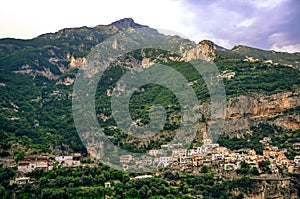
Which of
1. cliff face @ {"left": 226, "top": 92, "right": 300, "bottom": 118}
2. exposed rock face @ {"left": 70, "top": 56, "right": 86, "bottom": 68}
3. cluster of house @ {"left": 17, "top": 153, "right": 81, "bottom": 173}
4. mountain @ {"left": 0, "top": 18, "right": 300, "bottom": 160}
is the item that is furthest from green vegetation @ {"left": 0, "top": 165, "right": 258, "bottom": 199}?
exposed rock face @ {"left": 70, "top": 56, "right": 86, "bottom": 68}

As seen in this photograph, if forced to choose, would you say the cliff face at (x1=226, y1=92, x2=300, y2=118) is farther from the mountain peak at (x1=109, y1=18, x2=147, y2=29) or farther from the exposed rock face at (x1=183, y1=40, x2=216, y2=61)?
the mountain peak at (x1=109, y1=18, x2=147, y2=29)

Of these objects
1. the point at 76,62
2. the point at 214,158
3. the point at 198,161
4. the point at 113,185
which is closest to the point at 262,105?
the point at 214,158

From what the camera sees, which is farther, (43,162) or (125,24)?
(125,24)

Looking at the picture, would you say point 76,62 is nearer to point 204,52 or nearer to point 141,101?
point 204,52

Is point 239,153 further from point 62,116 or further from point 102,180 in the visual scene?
point 62,116

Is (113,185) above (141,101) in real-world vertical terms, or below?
below

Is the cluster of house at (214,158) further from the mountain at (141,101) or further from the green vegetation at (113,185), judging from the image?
the green vegetation at (113,185)
